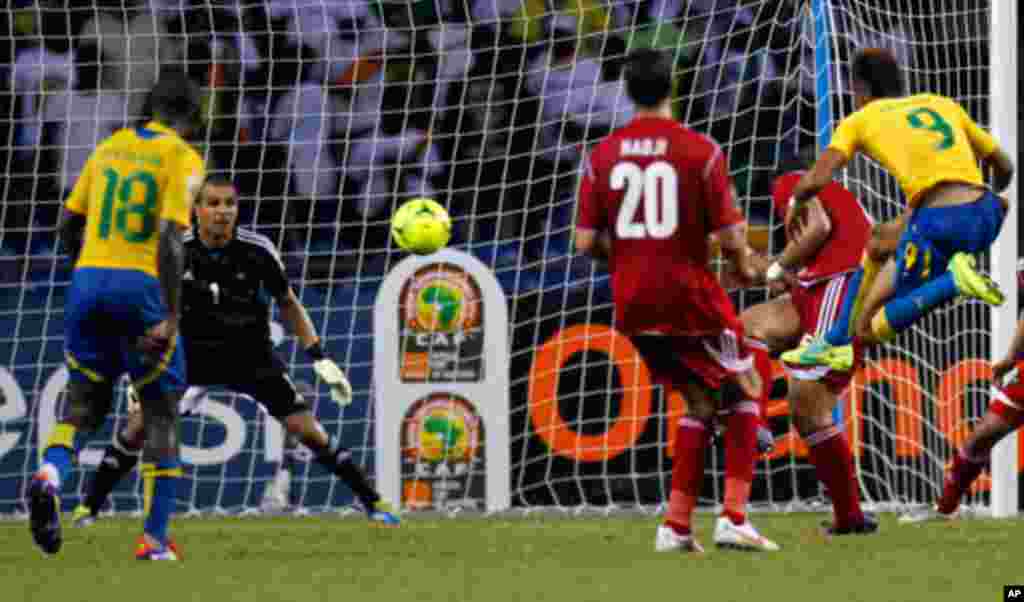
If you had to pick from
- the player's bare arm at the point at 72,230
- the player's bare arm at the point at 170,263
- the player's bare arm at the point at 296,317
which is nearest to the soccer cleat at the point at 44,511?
the player's bare arm at the point at 170,263

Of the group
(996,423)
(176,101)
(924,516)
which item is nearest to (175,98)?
(176,101)

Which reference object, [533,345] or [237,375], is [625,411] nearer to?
[533,345]

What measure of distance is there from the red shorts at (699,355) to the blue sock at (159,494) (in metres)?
1.67

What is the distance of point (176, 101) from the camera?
284 inches

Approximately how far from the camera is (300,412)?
946 centimetres

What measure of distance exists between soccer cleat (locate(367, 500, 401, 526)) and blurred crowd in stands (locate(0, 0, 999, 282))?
9.90ft

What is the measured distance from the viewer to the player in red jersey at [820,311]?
841 cm

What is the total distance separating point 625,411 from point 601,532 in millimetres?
2849

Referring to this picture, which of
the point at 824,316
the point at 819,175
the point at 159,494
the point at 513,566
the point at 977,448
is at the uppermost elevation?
the point at 819,175

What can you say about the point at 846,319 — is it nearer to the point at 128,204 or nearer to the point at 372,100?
A: the point at 128,204

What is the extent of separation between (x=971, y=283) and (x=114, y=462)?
396 centimetres

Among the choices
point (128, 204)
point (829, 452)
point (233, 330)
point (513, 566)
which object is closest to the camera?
point (513, 566)

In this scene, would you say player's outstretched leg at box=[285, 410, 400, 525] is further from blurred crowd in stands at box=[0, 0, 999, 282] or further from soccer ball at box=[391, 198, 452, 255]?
blurred crowd in stands at box=[0, 0, 999, 282]

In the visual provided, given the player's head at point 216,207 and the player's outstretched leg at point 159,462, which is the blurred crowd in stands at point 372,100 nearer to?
the player's head at point 216,207
